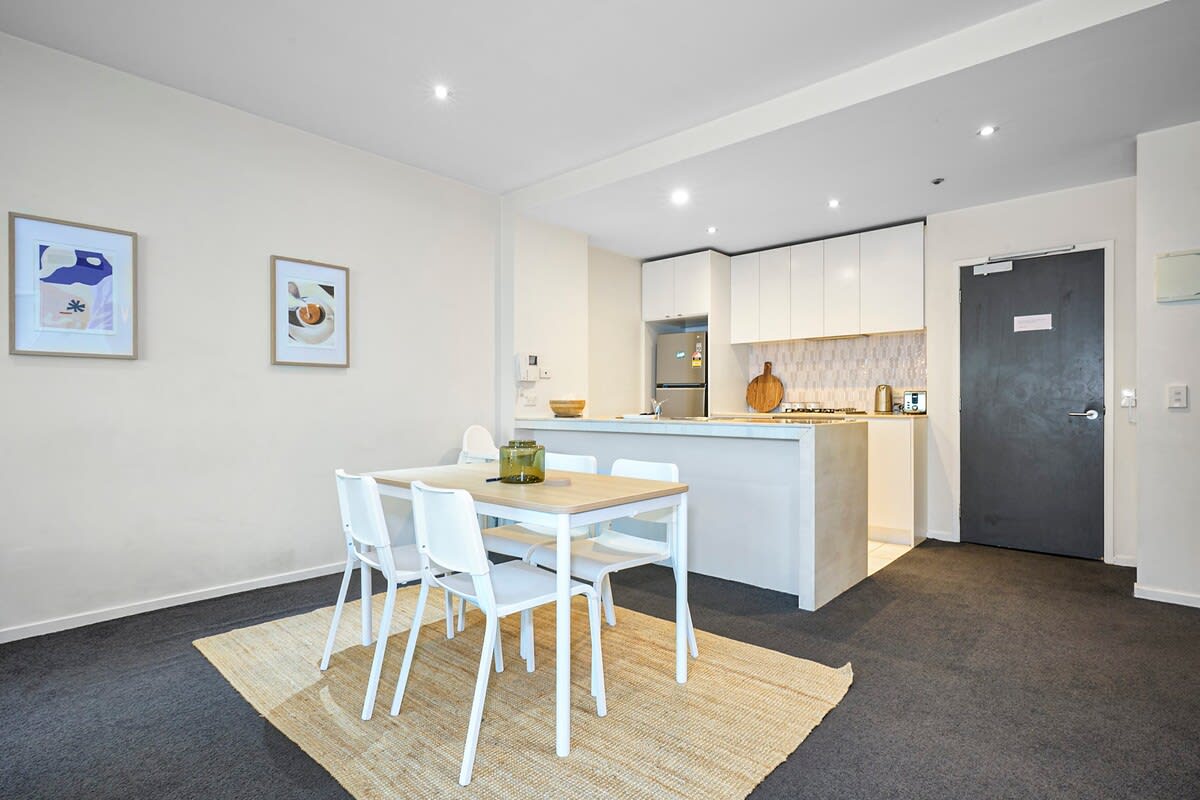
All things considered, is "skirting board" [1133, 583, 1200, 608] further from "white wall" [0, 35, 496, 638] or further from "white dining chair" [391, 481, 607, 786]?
"white wall" [0, 35, 496, 638]

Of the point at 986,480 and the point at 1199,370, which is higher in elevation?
the point at 1199,370

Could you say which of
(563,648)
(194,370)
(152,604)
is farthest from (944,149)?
(152,604)

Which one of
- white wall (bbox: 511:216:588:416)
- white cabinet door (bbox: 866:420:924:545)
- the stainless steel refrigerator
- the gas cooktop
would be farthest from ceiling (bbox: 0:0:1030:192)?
the gas cooktop

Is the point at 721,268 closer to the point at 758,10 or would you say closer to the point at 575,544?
the point at 758,10

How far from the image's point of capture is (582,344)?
207 inches

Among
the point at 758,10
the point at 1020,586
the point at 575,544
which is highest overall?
the point at 758,10

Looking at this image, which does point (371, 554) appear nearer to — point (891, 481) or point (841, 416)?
point (891, 481)

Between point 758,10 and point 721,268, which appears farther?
point 721,268

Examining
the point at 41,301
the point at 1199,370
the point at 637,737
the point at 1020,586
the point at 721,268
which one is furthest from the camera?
the point at 721,268

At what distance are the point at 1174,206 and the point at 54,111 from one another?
5.67 metres

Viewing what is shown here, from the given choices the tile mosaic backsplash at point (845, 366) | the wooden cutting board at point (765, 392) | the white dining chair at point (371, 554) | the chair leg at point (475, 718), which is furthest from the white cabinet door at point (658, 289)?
the chair leg at point (475, 718)

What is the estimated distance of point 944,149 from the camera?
356cm

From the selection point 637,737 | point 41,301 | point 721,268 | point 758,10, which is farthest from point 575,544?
point 721,268

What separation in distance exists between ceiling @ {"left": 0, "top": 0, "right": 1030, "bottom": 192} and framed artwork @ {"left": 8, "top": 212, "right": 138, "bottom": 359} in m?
0.87
